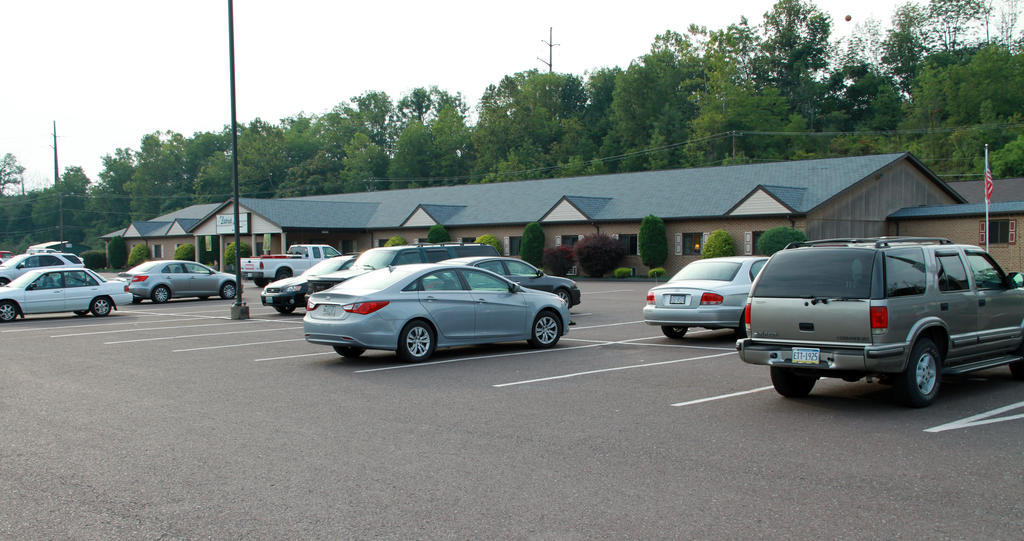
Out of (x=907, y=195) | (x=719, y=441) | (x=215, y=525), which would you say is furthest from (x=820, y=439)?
(x=907, y=195)

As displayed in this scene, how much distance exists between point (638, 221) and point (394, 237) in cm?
1825

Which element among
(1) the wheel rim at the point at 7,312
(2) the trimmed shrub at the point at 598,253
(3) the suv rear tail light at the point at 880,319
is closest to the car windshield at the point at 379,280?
(3) the suv rear tail light at the point at 880,319

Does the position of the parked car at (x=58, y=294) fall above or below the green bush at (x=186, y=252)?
below

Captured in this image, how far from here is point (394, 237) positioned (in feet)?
183

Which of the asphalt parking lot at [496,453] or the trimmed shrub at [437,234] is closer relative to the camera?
the asphalt parking lot at [496,453]

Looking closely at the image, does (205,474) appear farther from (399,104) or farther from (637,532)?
(399,104)

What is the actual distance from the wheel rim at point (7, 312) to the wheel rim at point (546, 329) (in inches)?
611

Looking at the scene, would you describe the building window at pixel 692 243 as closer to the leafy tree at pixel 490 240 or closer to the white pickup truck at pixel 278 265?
the leafy tree at pixel 490 240

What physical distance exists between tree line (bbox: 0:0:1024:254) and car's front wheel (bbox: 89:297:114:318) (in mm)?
55024

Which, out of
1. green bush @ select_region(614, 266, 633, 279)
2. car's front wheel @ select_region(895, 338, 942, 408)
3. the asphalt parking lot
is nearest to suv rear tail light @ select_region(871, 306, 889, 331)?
car's front wheel @ select_region(895, 338, 942, 408)

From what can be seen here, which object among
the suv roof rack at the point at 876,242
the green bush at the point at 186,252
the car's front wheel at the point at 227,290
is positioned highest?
the green bush at the point at 186,252

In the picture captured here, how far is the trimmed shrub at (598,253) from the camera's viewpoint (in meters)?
44.0

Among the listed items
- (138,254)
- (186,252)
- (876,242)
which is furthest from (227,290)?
(138,254)

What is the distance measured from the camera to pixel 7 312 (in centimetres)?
2155
